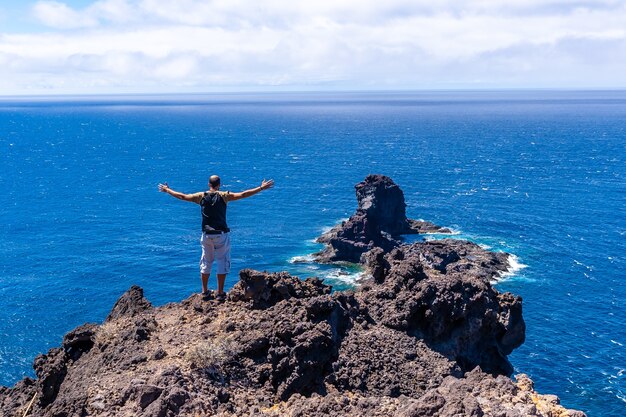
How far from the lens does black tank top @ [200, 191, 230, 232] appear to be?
18.2 m

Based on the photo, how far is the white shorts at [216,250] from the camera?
18633 millimetres

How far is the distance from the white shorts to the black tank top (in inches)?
11.2

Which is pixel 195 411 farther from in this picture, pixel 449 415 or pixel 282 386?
pixel 449 415

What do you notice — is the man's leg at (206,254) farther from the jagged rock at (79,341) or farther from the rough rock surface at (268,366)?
the jagged rock at (79,341)

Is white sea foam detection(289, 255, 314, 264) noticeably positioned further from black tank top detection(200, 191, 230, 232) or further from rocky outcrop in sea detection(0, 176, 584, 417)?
black tank top detection(200, 191, 230, 232)

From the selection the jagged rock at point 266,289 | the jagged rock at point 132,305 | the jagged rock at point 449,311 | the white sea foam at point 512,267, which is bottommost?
the white sea foam at point 512,267

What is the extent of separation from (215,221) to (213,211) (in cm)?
38

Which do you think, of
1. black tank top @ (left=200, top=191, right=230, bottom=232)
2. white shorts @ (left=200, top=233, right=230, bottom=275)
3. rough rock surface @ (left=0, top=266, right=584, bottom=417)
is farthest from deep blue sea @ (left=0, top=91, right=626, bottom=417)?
black tank top @ (left=200, top=191, right=230, bottom=232)

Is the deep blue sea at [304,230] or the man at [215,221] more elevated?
the man at [215,221]

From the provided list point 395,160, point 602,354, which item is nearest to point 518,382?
point 602,354

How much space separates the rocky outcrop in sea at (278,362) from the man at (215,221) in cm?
117

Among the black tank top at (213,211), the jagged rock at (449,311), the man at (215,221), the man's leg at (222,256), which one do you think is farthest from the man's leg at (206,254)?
the jagged rock at (449,311)

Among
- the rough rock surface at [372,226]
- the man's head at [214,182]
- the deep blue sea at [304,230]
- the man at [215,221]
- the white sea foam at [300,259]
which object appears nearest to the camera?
the man's head at [214,182]

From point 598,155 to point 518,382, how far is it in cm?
17558
